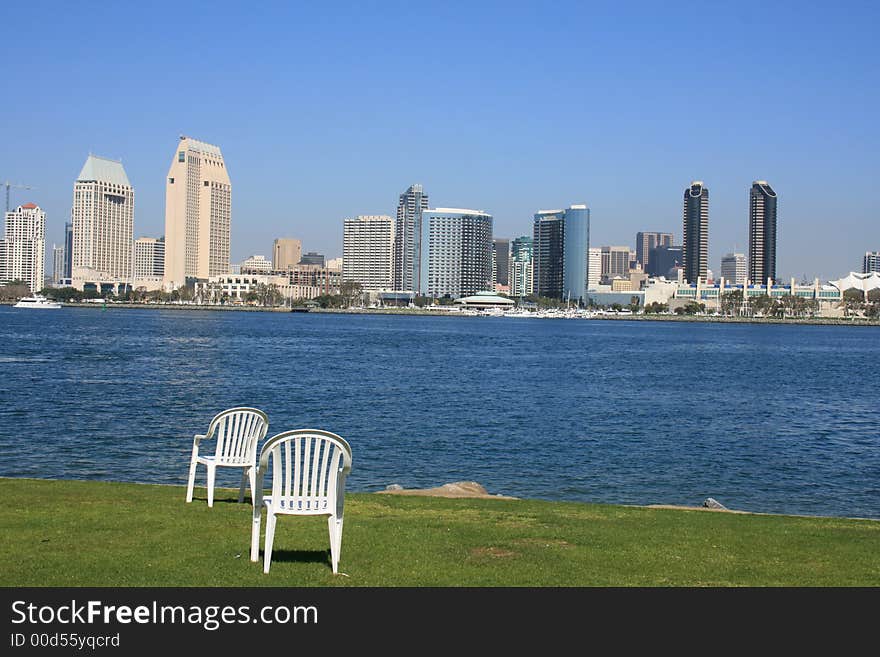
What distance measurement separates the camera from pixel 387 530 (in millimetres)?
11094

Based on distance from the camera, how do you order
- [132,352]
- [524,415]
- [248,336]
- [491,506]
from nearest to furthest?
[491,506] → [524,415] → [132,352] → [248,336]

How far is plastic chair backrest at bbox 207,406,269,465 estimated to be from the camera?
12133mm

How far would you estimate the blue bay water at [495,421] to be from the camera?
2205 cm

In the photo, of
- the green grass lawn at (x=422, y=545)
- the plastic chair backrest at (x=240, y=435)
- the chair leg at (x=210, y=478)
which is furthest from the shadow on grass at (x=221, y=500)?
the plastic chair backrest at (x=240, y=435)

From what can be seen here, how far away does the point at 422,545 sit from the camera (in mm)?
10203

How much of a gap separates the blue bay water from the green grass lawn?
7150 millimetres

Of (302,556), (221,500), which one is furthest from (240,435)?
(302,556)

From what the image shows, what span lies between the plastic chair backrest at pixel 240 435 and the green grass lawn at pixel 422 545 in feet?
2.05

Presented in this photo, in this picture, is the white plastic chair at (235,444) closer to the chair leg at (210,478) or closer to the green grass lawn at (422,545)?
the chair leg at (210,478)

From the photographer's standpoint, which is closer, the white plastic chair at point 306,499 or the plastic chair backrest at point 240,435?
the white plastic chair at point 306,499

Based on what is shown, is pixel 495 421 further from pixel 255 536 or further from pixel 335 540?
pixel 335 540
